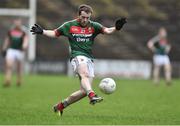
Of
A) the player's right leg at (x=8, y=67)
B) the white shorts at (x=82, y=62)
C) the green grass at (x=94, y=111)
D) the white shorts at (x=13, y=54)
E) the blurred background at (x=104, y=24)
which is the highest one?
the blurred background at (x=104, y=24)

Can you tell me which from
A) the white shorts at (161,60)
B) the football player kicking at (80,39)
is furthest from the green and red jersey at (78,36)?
the white shorts at (161,60)

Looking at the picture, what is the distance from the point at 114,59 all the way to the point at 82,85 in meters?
23.8

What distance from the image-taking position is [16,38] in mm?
22812

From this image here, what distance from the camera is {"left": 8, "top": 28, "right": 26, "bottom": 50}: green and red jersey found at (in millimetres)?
22812

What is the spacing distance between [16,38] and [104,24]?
43.9ft

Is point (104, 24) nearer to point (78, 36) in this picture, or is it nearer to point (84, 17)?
point (78, 36)

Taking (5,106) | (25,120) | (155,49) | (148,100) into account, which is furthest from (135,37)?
(25,120)

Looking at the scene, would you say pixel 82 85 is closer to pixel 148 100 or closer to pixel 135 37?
pixel 148 100

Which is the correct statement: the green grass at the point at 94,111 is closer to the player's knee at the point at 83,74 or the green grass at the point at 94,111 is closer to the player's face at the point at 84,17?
the player's knee at the point at 83,74

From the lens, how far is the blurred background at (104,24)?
35062 mm

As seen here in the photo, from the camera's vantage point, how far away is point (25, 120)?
1125 centimetres

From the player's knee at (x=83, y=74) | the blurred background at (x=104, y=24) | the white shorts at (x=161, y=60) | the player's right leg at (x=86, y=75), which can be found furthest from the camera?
the blurred background at (x=104, y=24)

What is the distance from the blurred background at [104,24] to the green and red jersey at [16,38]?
11.5 m

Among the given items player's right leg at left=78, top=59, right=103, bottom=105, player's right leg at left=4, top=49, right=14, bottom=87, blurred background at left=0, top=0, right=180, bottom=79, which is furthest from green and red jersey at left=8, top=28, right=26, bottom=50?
blurred background at left=0, top=0, right=180, bottom=79
